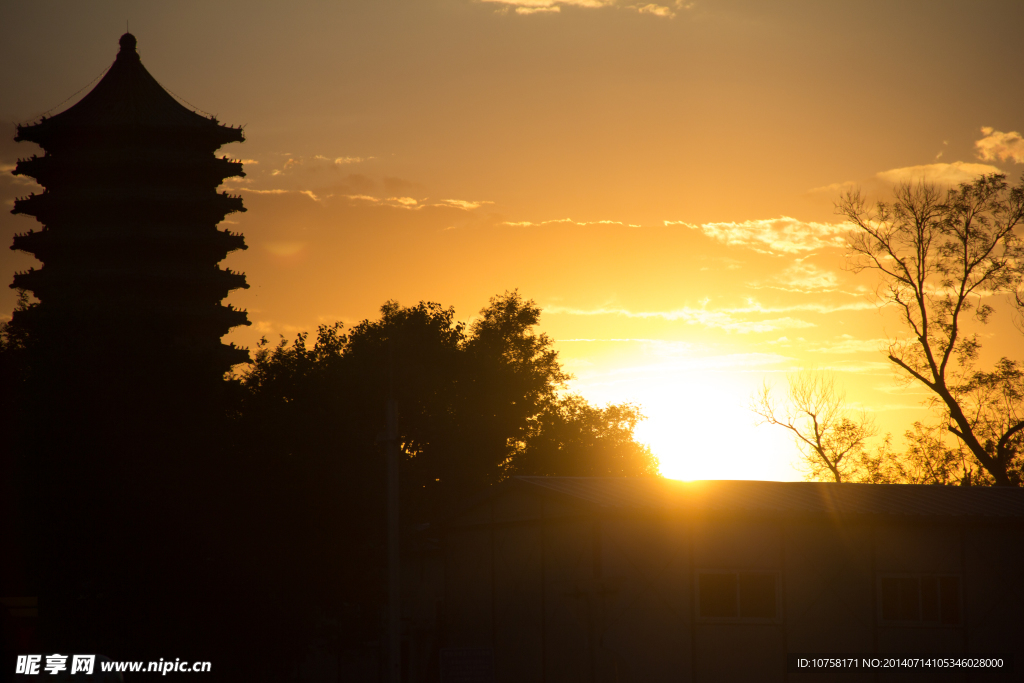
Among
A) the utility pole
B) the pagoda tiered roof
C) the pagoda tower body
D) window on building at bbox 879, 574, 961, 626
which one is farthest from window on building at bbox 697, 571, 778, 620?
the pagoda tiered roof

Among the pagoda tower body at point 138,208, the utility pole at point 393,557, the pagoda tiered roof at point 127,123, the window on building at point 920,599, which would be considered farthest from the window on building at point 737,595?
the pagoda tiered roof at point 127,123

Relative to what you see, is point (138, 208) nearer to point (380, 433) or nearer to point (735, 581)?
point (380, 433)

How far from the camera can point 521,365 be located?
51750mm

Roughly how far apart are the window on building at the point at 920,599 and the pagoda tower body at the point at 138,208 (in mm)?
36283

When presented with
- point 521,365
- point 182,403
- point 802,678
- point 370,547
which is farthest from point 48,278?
point 802,678

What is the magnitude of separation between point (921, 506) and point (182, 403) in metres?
17.7

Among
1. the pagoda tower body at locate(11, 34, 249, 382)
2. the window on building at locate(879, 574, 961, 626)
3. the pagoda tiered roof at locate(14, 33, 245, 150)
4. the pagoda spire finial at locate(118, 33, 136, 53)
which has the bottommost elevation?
the window on building at locate(879, 574, 961, 626)

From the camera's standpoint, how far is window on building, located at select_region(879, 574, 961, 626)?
1839 cm

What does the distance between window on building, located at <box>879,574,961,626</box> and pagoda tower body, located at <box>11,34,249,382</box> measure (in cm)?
3628

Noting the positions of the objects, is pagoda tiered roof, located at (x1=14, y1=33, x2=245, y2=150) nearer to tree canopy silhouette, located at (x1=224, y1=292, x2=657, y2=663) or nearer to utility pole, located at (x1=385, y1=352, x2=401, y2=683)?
tree canopy silhouette, located at (x1=224, y1=292, x2=657, y2=663)

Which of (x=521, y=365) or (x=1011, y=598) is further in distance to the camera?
(x=521, y=365)

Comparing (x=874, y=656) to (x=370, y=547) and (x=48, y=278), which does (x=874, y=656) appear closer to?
(x=370, y=547)

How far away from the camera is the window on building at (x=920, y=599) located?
18391 millimetres

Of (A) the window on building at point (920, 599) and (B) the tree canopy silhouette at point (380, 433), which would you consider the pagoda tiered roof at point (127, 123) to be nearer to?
(B) the tree canopy silhouette at point (380, 433)
